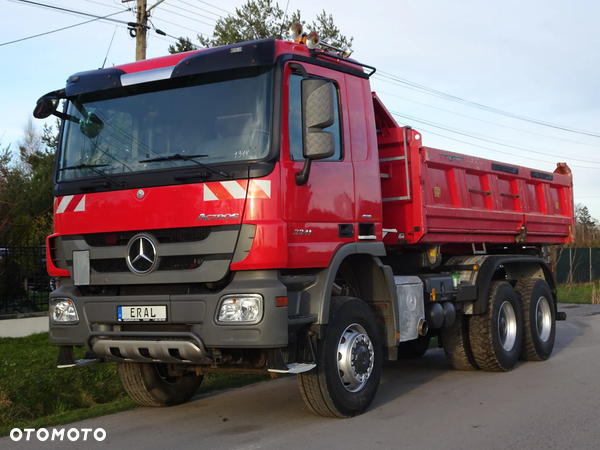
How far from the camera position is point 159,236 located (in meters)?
5.82

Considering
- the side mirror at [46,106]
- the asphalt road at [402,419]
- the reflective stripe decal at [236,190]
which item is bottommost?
→ the asphalt road at [402,419]

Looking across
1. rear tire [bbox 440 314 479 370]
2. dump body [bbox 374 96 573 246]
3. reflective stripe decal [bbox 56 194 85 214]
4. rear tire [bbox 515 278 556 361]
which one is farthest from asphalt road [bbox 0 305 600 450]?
reflective stripe decal [bbox 56 194 85 214]

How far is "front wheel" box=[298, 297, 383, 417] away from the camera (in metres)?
6.03

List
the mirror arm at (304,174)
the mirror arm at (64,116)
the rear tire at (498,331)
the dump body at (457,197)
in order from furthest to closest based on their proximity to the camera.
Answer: the rear tire at (498,331), the dump body at (457,197), the mirror arm at (64,116), the mirror arm at (304,174)

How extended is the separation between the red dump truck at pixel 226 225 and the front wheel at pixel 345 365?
0.04 feet

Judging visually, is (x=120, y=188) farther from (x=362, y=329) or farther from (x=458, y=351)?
(x=458, y=351)

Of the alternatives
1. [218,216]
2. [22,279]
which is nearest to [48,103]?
[218,216]

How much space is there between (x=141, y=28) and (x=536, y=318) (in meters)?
9.99

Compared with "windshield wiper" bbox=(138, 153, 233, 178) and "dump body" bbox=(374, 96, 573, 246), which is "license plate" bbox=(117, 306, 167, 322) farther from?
"dump body" bbox=(374, 96, 573, 246)

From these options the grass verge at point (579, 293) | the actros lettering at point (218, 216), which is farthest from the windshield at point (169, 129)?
the grass verge at point (579, 293)

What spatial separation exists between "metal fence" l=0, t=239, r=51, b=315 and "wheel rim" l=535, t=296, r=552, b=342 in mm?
8380

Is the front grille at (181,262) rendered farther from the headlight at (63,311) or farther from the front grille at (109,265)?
the headlight at (63,311)

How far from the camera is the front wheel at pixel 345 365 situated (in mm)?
6031

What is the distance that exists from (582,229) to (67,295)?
42.0 metres
